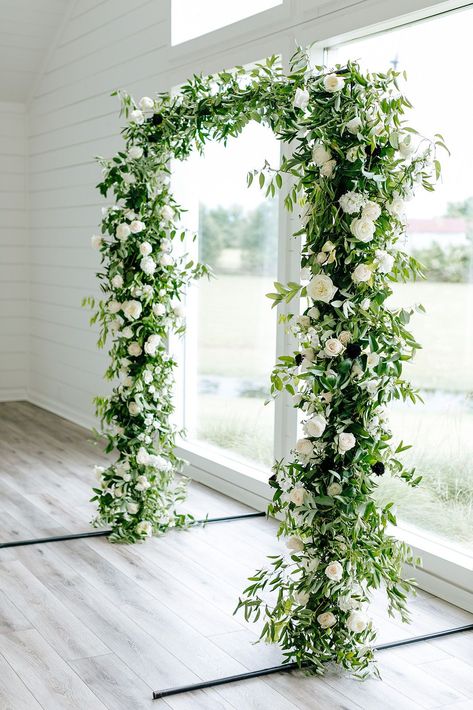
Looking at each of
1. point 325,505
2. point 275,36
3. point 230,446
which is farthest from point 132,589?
point 275,36

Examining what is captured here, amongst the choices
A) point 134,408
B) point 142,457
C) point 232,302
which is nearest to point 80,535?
point 142,457

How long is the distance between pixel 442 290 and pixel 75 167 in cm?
379

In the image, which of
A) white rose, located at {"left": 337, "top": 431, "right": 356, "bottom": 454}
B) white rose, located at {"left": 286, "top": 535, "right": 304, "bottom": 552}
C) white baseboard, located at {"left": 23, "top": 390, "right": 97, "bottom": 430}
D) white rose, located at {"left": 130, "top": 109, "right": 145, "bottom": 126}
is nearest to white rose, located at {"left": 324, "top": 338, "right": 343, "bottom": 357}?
white rose, located at {"left": 337, "top": 431, "right": 356, "bottom": 454}

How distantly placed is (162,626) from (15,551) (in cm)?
102

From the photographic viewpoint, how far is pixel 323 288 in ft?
8.70

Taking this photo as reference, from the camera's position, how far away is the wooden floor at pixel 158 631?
8.52ft

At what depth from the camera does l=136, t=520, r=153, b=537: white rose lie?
13.0ft

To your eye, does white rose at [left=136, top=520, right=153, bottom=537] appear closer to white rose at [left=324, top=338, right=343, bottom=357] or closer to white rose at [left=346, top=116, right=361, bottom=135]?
white rose at [left=324, top=338, right=343, bottom=357]

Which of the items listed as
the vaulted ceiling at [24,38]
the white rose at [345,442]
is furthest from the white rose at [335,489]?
the vaulted ceiling at [24,38]

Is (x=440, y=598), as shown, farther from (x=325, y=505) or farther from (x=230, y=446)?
(x=230, y=446)

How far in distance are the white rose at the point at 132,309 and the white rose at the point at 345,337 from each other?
4.45 feet

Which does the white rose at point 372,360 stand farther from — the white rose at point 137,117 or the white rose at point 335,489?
the white rose at point 137,117

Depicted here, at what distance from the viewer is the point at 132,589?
11.2 ft

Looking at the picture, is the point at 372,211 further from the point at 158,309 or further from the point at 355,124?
the point at 158,309
